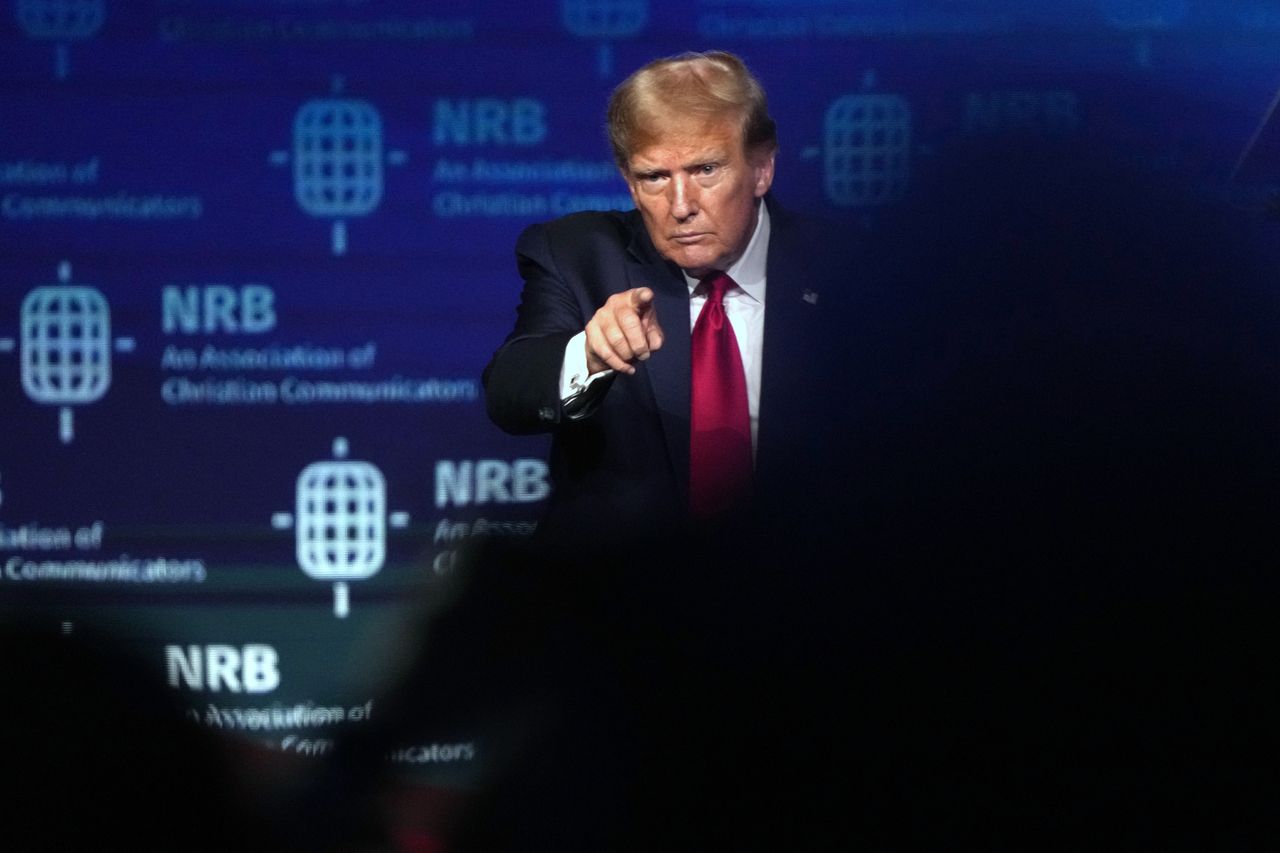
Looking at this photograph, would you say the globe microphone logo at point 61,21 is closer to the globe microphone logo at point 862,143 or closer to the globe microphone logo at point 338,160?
the globe microphone logo at point 338,160

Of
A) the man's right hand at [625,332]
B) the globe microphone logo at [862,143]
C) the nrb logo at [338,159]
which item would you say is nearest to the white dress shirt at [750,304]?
the man's right hand at [625,332]

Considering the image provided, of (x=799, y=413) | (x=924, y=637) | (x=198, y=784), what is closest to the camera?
(x=924, y=637)

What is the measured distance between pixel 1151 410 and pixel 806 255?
0.46 metres

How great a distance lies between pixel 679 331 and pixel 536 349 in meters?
0.18

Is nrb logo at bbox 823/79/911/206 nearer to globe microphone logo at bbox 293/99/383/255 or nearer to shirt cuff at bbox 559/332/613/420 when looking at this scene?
globe microphone logo at bbox 293/99/383/255

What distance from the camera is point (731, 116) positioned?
5.16ft

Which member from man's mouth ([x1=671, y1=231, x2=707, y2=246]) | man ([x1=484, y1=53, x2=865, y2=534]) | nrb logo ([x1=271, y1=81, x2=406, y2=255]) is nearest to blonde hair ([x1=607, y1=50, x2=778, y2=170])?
man ([x1=484, y1=53, x2=865, y2=534])

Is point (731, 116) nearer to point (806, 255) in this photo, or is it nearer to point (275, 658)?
point (806, 255)

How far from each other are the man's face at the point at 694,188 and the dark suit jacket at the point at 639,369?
0.24 feet

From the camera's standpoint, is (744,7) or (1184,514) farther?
(744,7)

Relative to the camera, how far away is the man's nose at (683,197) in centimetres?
154

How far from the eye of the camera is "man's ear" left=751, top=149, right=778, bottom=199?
5.32 ft

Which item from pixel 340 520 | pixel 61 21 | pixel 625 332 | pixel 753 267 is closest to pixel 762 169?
pixel 753 267

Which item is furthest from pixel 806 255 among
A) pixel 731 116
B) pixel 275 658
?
pixel 275 658
